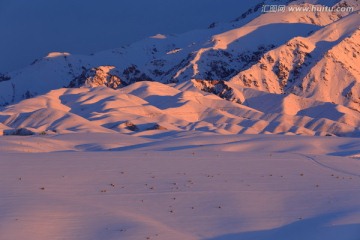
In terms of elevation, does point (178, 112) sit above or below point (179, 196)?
below

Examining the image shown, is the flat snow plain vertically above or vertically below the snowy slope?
above

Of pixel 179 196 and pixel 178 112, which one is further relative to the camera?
pixel 178 112

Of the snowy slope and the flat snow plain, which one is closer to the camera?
the flat snow plain

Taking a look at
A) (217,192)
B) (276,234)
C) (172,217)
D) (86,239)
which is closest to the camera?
(86,239)

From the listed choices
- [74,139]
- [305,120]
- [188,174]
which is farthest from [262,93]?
[188,174]

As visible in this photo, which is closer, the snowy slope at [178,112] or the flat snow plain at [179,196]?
the flat snow plain at [179,196]

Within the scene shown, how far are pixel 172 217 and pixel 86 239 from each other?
13.9ft

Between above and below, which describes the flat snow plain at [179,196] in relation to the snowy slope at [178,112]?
above

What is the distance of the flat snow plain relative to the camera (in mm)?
24828

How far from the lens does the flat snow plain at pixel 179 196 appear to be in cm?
2483

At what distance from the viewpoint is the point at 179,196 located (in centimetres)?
3016

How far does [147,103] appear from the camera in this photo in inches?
6560

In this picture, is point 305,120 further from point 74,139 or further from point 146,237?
point 146,237

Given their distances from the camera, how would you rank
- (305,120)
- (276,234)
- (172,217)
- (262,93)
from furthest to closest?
1. (262,93)
2. (305,120)
3. (172,217)
4. (276,234)
